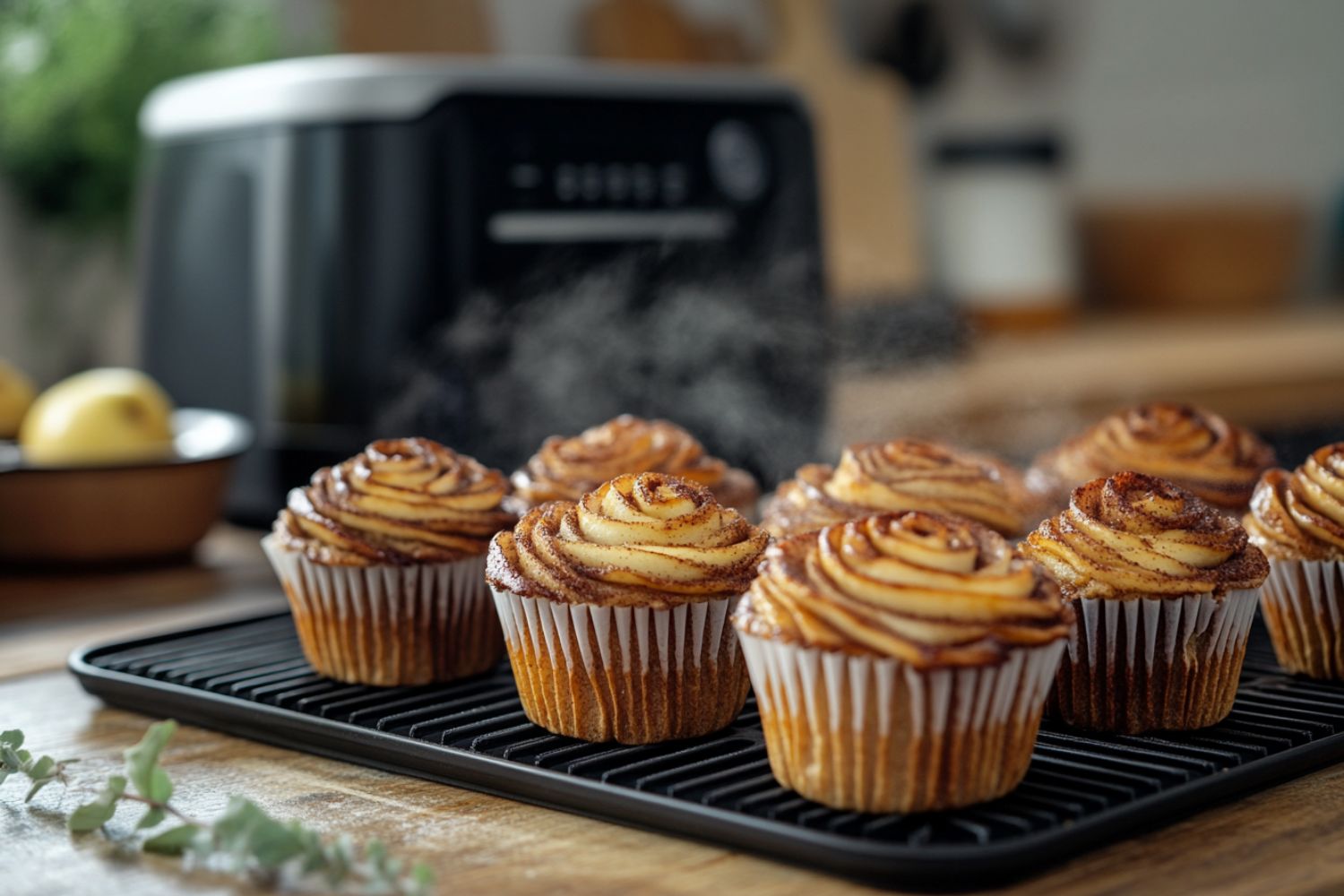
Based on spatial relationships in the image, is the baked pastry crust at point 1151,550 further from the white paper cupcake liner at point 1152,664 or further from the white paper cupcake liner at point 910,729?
the white paper cupcake liner at point 910,729

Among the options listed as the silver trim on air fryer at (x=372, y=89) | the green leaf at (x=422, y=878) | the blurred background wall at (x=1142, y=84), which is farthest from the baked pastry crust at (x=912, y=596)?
the blurred background wall at (x=1142, y=84)

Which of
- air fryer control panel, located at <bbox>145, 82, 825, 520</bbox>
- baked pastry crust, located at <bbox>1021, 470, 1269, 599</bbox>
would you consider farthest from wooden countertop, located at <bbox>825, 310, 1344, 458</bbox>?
baked pastry crust, located at <bbox>1021, 470, 1269, 599</bbox>

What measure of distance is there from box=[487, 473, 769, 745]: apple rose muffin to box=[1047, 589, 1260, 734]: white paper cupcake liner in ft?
0.75

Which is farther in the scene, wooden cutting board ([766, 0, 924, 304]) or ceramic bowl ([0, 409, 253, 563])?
wooden cutting board ([766, 0, 924, 304])

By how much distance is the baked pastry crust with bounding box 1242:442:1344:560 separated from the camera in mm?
1284

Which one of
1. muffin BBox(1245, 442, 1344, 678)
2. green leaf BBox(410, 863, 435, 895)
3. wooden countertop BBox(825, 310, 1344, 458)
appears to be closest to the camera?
green leaf BBox(410, 863, 435, 895)

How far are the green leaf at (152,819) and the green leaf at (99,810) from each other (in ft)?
0.08

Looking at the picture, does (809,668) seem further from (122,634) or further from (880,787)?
(122,634)

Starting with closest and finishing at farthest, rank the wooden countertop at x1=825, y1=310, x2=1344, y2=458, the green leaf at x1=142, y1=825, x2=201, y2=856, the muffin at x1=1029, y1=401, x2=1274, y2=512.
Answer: the green leaf at x1=142, y1=825, x2=201, y2=856
the muffin at x1=1029, y1=401, x2=1274, y2=512
the wooden countertop at x1=825, y1=310, x2=1344, y2=458

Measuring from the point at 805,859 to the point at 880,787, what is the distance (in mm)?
87

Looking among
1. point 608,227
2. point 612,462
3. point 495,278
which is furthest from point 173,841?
point 608,227

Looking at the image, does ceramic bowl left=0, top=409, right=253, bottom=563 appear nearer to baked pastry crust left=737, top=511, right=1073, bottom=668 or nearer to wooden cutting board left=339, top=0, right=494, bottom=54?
baked pastry crust left=737, top=511, right=1073, bottom=668

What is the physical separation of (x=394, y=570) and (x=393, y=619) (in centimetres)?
5

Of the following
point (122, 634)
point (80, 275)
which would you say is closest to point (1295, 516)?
point (122, 634)
